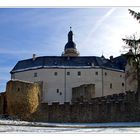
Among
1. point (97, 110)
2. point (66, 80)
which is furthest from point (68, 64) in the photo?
point (97, 110)

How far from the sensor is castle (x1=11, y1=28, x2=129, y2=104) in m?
34.2

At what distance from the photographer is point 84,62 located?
35250 millimetres

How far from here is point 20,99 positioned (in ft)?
82.0

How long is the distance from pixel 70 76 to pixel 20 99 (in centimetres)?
1034

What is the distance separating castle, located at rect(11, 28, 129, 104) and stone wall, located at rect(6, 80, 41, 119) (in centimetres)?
798

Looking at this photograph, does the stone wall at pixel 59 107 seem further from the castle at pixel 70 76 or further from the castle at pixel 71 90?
the castle at pixel 70 76

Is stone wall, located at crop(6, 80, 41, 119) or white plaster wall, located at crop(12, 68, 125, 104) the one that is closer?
stone wall, located at crop(6, 80, 41, 119)

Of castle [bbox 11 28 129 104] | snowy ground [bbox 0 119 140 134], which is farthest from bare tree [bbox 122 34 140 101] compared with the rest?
castle [bbox 11 28 129 104]

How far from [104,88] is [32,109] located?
10.4 meters

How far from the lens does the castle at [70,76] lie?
3422 centimetres

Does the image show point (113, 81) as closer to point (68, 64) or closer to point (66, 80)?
point (66, 80)

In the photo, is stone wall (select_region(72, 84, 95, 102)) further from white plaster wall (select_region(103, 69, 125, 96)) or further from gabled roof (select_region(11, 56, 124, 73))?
gabled roof (select_region(11, 56, 124, 73))

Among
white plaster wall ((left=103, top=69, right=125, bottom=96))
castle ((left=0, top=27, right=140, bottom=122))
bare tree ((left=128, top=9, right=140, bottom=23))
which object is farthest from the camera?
white plaster wall ((left=103, top=69, right=125, bottom=96))

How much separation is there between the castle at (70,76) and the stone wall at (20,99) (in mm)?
7980
